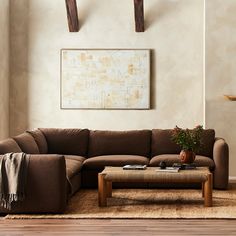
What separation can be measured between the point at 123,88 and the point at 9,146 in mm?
2937

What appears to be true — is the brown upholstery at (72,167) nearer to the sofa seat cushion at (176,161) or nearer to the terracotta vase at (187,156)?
the sofa seat cushion at (176,161)

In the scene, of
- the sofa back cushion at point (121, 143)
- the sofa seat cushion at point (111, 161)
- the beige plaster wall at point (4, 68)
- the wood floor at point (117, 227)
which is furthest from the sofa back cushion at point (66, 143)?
the wood floor at point (117, 227)

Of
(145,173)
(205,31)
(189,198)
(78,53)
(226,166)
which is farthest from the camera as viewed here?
(78,53)

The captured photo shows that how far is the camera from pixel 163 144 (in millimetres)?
8031

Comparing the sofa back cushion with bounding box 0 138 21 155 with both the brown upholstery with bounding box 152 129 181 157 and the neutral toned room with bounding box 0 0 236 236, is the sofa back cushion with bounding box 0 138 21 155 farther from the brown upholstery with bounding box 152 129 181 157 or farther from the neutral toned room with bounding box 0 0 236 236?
the brown upholstery with bounding box 152 129 181 157

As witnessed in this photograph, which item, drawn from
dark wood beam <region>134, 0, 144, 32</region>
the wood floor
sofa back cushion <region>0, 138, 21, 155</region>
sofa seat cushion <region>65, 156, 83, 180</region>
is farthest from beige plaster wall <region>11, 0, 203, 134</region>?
the wood floor

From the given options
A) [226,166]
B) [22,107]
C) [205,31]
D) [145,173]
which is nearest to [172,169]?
[145,173]

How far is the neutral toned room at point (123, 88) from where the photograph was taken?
741cm

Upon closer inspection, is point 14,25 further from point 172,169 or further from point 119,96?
point 172,169

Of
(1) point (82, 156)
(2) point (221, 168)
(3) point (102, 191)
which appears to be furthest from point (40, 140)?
(2) point (221, 168)

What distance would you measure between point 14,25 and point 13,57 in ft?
1.59

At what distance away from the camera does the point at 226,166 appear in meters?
7.40

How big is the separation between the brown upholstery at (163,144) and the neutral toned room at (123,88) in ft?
0.04

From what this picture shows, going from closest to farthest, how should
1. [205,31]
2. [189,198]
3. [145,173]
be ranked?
1. [145,173]
2. [189,198]
3. [205,31]
